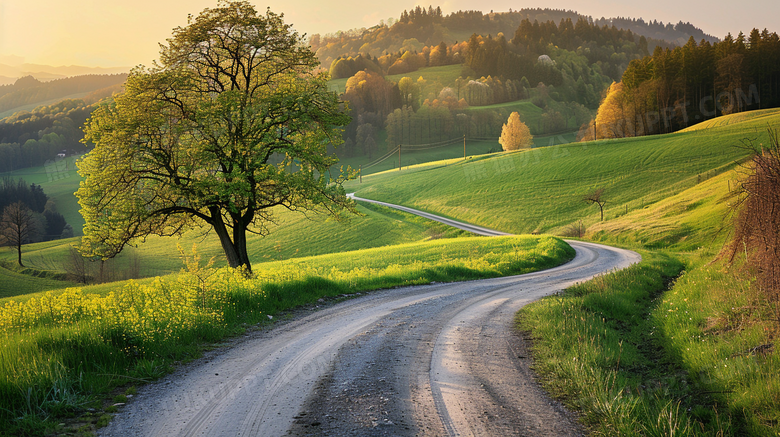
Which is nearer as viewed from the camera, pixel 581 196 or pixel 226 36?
pixel 226 36

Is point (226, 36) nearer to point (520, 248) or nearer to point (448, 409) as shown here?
point (448, 409)

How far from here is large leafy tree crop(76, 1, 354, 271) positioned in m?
16.3

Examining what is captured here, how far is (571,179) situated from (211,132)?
64751mm

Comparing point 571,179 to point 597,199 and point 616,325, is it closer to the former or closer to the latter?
point 597,199

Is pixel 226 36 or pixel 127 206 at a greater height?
pixel 226 36

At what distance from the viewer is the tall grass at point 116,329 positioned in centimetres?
599

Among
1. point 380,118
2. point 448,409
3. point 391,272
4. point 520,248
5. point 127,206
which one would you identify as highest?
point 380,118

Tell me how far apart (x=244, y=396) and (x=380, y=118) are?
612 ft

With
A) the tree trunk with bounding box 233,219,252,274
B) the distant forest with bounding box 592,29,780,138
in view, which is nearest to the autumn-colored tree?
the distant forest with bounding box 592,29,780,138

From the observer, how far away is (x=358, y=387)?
6480mm

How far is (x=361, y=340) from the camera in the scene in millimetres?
9438

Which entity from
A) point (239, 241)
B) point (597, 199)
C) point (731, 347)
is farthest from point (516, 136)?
point (731, 347)

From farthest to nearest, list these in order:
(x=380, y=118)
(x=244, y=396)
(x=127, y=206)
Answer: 1. (x=380, y=118)
2. (x=127, y=206)
3. (x=244, y=396)

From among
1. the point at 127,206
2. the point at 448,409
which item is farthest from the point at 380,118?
the point at 448,409
